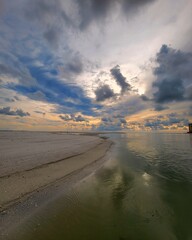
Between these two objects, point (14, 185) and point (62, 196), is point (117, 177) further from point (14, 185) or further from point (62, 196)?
point (14, 185)

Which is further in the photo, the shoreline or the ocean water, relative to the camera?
the shoreline

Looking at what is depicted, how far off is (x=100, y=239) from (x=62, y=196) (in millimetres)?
4641

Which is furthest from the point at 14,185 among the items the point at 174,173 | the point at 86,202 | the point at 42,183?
the point at 174,173

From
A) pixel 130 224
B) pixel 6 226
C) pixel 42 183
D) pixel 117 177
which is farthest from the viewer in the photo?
pixel 117 177

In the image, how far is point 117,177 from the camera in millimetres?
14516

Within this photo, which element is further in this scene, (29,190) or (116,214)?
(29,190)

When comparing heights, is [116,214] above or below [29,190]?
below

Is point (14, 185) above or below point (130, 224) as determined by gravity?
above

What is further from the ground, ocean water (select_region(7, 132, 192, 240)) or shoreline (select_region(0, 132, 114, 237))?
shoreline (select_region(0, 132, 114, 237))

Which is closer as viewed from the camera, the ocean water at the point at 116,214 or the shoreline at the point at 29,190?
the ocean water at the point at 116,214

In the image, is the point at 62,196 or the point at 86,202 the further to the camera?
the point at 62,196

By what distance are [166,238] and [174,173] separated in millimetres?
10878

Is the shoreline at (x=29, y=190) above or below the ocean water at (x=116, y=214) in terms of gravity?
above

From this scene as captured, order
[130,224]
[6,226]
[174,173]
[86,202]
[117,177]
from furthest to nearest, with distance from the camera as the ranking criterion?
[174,173] < [117,177] < [86,202] < [130,224] < [6,226]
